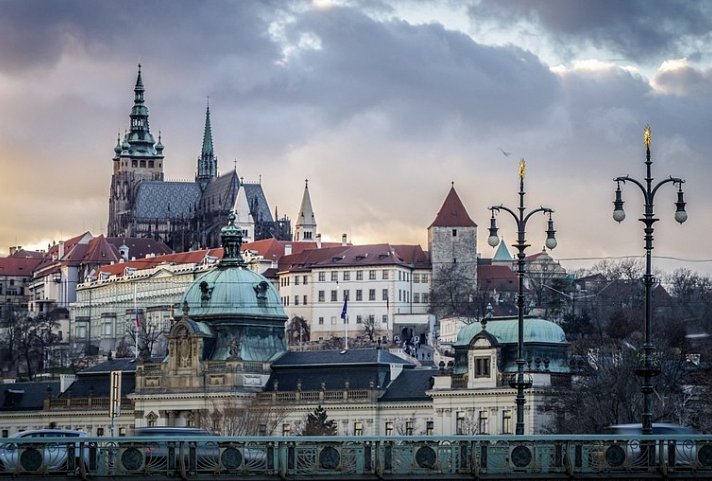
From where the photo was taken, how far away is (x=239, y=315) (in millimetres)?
173375

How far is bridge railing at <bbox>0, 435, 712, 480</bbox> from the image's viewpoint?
213 feet

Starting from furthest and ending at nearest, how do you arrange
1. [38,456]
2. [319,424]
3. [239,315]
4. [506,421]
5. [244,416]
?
Answer: [239,315] → [244,416] → [506,421] → [319,424] → [38,456]

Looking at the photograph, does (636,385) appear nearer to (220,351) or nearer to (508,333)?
(508,333)

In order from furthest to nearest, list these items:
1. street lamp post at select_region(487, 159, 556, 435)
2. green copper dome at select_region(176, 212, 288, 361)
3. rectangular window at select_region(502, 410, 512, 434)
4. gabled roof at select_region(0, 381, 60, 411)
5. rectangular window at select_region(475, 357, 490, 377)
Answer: gabled roof at select_region(0, 381, 60, 411) < green copper dome at select_region(176, 212, 288, 361) < rectangular window at select_region(475, 357, 490, 377) < rectangular window at select_region(502, 410, 512, 434) < street lamp post at select_region(487, 159, 556, 435)

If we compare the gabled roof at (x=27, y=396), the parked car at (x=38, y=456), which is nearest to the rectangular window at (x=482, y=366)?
the gabled roof at (x=27, y=396)

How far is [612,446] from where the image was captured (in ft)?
218

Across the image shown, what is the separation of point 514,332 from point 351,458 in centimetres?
9143

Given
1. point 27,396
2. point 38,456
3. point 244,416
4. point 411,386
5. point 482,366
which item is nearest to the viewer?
point 38,456

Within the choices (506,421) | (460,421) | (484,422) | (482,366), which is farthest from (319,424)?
(506,421)

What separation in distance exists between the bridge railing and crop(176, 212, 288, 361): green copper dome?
106397 mm

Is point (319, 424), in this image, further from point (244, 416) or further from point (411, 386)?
point (411, 386)

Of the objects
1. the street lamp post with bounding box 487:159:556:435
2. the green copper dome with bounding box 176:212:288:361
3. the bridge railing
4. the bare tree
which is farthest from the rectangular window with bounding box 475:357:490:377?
the bridge railing

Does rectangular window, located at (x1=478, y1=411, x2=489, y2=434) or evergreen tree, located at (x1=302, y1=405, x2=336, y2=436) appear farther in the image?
rectangular window, located at (x1=478, y1=411, x2=489, y2=434)

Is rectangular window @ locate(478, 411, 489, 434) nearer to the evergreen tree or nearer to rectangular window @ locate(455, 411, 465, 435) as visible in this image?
rectangular window @ locate(455, 411, 465, 435)
